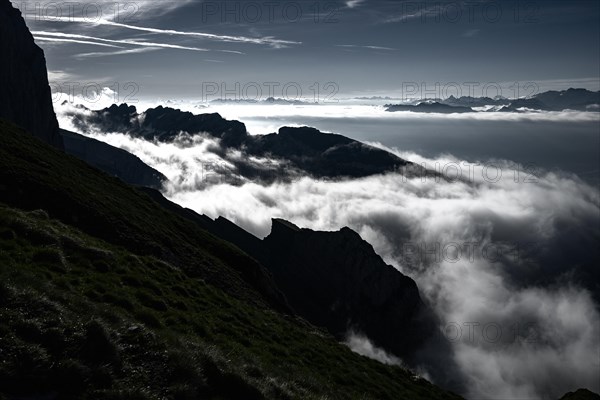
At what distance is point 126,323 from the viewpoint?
50.1ft

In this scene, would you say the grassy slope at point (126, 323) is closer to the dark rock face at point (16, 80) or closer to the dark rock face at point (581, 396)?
the dark rock face at point (581, 396)

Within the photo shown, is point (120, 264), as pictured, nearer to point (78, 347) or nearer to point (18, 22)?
point (78, 347)

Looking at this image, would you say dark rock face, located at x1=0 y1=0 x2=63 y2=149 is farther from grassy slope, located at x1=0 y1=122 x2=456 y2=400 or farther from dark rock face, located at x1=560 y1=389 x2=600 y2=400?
dark rock face, located at x1=560 y1=389 x2=600 y2=400

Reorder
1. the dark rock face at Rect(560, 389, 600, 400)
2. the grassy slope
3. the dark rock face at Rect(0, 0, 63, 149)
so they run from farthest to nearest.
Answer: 1. the dark rock face at Rect(0, 0, 63, 149)
2. the dark rock face at Rect(560, 389, 600, 400)
3. the grassy slope

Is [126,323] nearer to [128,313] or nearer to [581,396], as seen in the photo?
[128,313]

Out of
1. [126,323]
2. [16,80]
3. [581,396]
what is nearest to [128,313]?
[126,323]

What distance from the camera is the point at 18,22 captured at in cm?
19950

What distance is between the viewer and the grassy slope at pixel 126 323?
11805 mm

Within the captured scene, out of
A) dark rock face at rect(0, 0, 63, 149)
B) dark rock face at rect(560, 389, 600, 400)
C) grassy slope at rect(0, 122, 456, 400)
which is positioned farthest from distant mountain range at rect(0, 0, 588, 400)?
dark rock face at rect(0, 0, 63, 149)

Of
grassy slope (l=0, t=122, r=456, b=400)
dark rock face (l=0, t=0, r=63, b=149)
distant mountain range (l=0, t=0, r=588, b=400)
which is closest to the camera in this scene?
grassy slope (l=0, t=122, r=456, b=400)

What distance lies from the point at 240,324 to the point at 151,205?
43184mm

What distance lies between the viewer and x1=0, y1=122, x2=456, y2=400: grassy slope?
1180cm

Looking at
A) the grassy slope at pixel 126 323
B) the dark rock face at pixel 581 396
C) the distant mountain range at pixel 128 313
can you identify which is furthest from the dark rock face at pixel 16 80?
the dark rock face at pixel 581 396

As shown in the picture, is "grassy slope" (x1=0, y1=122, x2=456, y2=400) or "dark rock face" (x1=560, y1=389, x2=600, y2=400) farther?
"dark rock face" (x1=560, y1=389, x2=600, y2=400)
